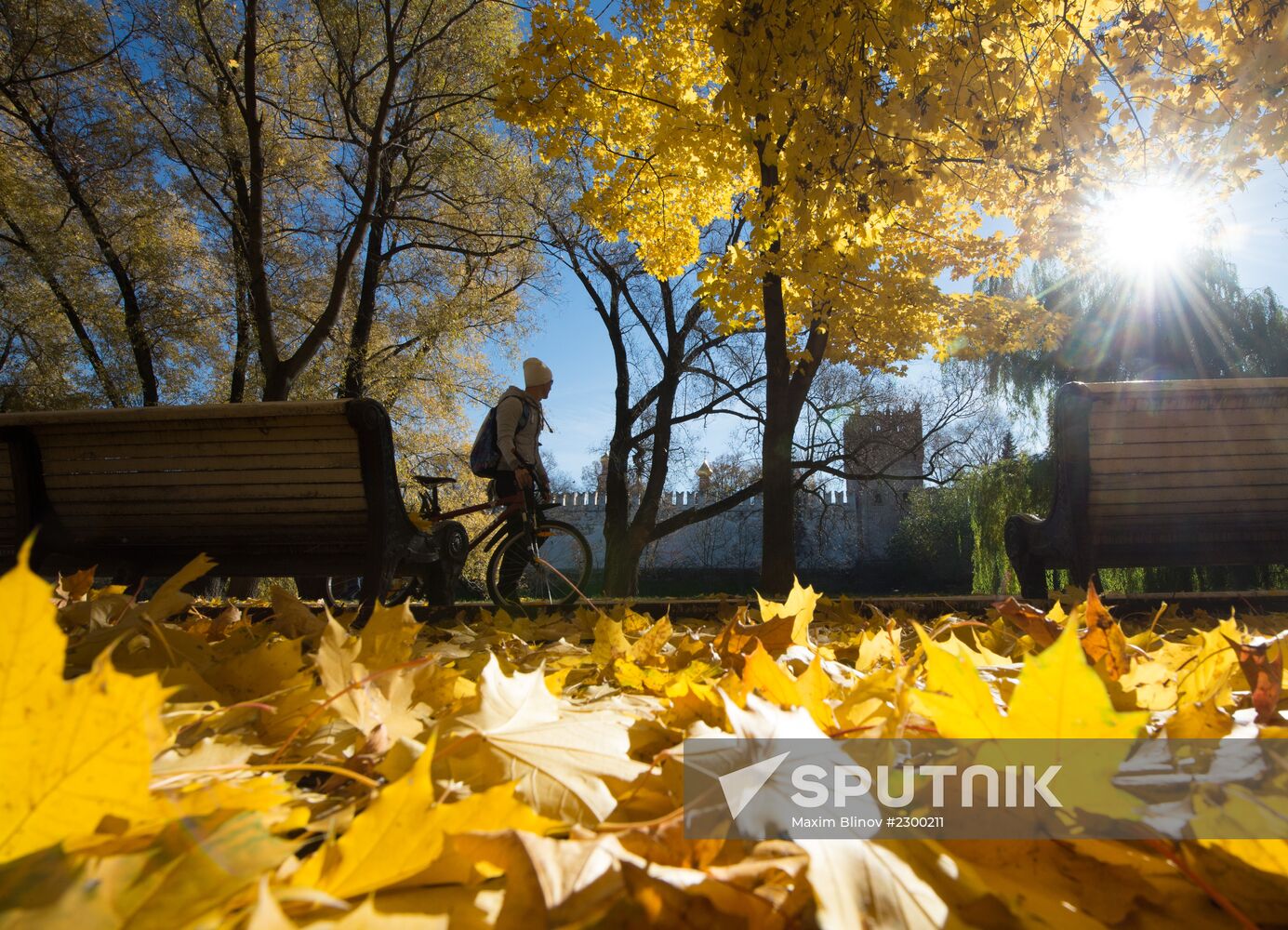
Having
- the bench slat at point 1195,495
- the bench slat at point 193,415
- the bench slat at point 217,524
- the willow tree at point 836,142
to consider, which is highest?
the willow tree at point 836,142

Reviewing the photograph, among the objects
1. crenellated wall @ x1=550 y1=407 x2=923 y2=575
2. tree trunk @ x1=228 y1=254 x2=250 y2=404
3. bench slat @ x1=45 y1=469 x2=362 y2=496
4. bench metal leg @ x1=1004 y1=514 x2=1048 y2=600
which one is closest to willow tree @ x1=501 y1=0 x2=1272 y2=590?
bench metal leg @ x1=1004 y1=514 x2=1048 y2=600

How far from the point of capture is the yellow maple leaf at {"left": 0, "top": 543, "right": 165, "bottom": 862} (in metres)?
0.31

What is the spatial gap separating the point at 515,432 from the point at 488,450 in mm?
305

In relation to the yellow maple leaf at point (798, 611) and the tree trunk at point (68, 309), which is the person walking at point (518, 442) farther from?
the tree trunk at point (68, 309)

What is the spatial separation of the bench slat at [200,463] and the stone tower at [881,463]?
38.5 ft

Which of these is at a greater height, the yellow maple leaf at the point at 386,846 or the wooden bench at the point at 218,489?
the wooden bench at the point at 218,489

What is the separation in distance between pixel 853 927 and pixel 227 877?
0.97 feet

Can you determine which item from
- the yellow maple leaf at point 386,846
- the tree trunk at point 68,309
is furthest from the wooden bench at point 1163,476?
the tree trunk at point 68,309

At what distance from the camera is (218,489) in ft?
9.66

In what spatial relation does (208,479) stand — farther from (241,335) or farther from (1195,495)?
(241,335)

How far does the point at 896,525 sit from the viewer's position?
26.0 meters

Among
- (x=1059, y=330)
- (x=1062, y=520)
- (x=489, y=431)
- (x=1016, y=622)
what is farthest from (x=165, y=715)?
(x=1059, y=330)

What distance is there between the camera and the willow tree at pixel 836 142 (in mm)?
3430

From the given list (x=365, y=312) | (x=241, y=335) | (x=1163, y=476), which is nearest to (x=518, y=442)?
(x=1163, y=476)
